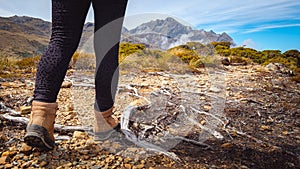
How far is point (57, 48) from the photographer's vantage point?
0.96 m

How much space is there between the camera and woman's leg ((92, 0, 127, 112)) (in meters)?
1.06

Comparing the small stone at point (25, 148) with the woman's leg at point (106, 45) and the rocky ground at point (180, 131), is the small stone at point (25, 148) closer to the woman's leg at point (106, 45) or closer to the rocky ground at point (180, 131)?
the rocky ground at point (180, 131)

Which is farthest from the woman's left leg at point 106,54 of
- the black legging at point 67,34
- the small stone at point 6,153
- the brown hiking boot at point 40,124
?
the small stone at point 6,153

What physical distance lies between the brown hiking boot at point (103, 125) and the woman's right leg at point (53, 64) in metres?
0.27

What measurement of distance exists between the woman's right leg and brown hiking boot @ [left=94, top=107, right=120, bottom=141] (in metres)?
0.27

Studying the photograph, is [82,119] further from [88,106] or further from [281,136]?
[281,136]

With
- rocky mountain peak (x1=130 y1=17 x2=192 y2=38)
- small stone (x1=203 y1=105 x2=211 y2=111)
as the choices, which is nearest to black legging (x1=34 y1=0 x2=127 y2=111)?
rocky mountain peak (x1=130 y1=17 x2=192 y2=38)

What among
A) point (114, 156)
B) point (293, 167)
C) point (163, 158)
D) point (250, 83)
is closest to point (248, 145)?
point (293, 167)

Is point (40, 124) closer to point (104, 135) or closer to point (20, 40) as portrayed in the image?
point (104, 135)

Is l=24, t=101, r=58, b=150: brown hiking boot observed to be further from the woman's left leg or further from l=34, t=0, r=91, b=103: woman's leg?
the woman's left leg

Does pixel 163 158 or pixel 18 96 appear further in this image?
pixel 18 96

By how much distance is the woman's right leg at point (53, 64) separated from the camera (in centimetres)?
94

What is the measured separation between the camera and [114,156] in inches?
42.3

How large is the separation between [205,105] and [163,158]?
1.22 metres
